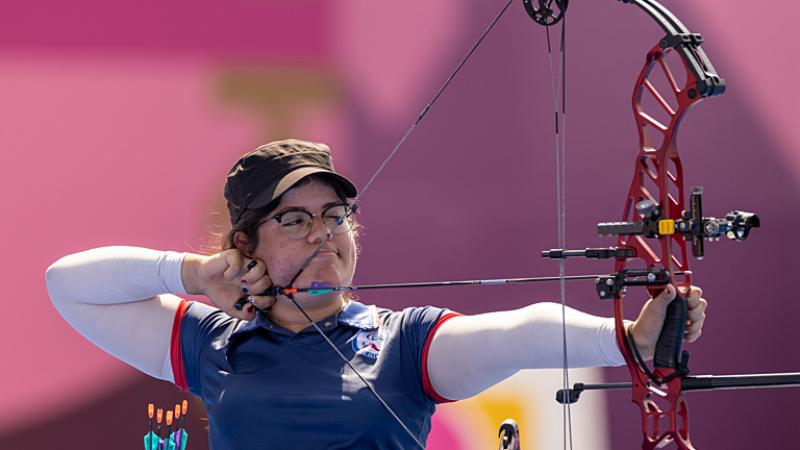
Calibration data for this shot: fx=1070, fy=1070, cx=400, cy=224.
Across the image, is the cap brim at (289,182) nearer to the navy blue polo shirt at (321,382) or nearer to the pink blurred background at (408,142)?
the navy blue polo shirt at (321,382)

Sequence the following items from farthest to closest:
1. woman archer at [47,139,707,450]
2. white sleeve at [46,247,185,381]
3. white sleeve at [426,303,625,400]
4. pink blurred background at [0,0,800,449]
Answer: pink blurred background at [0,0,800,449]
white sleeve at [46,247,185,381]
woman archer at [47,139,707,450]
white sleeve at [426,303,625,400]

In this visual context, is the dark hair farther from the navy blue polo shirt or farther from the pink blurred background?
the pink blurred background

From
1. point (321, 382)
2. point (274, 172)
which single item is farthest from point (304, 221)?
point (321, 382)

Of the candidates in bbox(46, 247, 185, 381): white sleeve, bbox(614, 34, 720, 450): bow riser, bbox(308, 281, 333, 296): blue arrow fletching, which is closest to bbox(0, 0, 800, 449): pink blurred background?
bbox(46, 247, 185, 381): white sleeve

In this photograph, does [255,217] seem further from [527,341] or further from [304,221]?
[527,341]

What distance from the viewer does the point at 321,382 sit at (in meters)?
1.90

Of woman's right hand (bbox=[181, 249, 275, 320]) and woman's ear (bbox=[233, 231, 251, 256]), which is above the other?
woman's ear (bbox=[233, 231, 251, 256])

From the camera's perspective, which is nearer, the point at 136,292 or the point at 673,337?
the point at 673,337

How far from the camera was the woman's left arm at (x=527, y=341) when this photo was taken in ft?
5.16

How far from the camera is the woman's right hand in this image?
6.56 ft

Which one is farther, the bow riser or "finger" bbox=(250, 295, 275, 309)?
"finger" bbox=(250, 295, 275, 309)

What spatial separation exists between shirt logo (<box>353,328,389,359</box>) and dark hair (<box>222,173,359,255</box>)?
0.26 m

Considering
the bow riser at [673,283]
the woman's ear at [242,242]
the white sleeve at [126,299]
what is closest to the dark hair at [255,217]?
the woman's ear at [242,242]

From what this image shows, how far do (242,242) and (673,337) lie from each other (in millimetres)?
906
